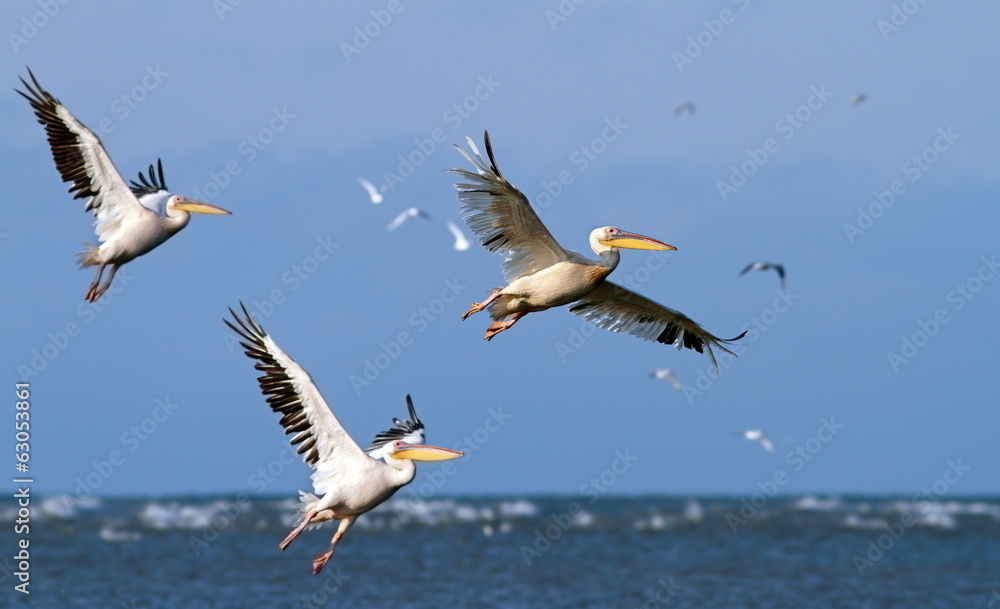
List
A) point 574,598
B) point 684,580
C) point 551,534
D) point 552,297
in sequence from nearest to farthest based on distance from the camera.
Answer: point 552,297 < point 574,598 < point 684,580 < point 551,534

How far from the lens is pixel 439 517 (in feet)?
106

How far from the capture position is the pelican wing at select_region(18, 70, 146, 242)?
10.5 metres

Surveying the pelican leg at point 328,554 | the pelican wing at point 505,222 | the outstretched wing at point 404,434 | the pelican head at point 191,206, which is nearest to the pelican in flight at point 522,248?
the pelican wing at point 505,222

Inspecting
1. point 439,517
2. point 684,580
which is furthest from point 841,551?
point 439,517

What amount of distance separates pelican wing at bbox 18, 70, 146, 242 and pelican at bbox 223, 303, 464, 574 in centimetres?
218

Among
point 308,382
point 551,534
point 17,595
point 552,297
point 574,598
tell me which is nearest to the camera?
point 308,382

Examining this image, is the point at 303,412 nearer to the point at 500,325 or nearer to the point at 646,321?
the point at 500,325

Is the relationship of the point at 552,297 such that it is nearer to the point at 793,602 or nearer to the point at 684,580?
the point at 793,602

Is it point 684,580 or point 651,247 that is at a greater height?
point 651,247

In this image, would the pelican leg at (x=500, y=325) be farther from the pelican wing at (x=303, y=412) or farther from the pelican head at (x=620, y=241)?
the pelican wing at (x=303, y=412)

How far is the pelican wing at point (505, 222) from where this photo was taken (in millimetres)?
9047

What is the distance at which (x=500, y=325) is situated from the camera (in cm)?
998

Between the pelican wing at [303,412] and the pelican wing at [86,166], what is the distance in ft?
7.16

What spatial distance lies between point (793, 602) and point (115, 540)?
14406 millimetres
